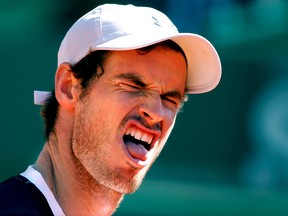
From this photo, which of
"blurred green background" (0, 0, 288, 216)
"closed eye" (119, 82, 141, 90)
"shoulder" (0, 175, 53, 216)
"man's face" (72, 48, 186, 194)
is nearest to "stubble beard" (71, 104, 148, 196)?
"man's face" (72, 48, 186, 194)

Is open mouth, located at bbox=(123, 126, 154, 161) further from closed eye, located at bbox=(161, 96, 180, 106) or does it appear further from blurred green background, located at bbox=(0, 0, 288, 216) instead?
blurred green background, located at bbox=(0, 0, 288, 216)

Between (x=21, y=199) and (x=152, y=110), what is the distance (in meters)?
0.49

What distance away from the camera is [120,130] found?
2.35m

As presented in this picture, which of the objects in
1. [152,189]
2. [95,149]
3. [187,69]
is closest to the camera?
[95,149]

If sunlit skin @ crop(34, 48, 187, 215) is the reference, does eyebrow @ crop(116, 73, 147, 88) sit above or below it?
above

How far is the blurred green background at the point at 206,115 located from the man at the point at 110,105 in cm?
165

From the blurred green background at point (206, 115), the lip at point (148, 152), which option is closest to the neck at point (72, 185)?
the lip at point (148, 152)

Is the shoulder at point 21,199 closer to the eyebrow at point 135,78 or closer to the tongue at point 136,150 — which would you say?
the tongue at point 136,150

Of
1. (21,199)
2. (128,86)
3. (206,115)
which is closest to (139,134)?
(128,86)

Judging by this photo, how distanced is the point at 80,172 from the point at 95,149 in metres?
0.08

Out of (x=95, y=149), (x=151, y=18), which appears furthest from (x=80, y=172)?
(x=151, y=18)

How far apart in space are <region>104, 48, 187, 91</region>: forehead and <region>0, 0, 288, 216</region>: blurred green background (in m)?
1.74

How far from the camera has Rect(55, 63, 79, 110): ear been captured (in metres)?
2.43

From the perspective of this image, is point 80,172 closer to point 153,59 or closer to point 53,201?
point 53,201
